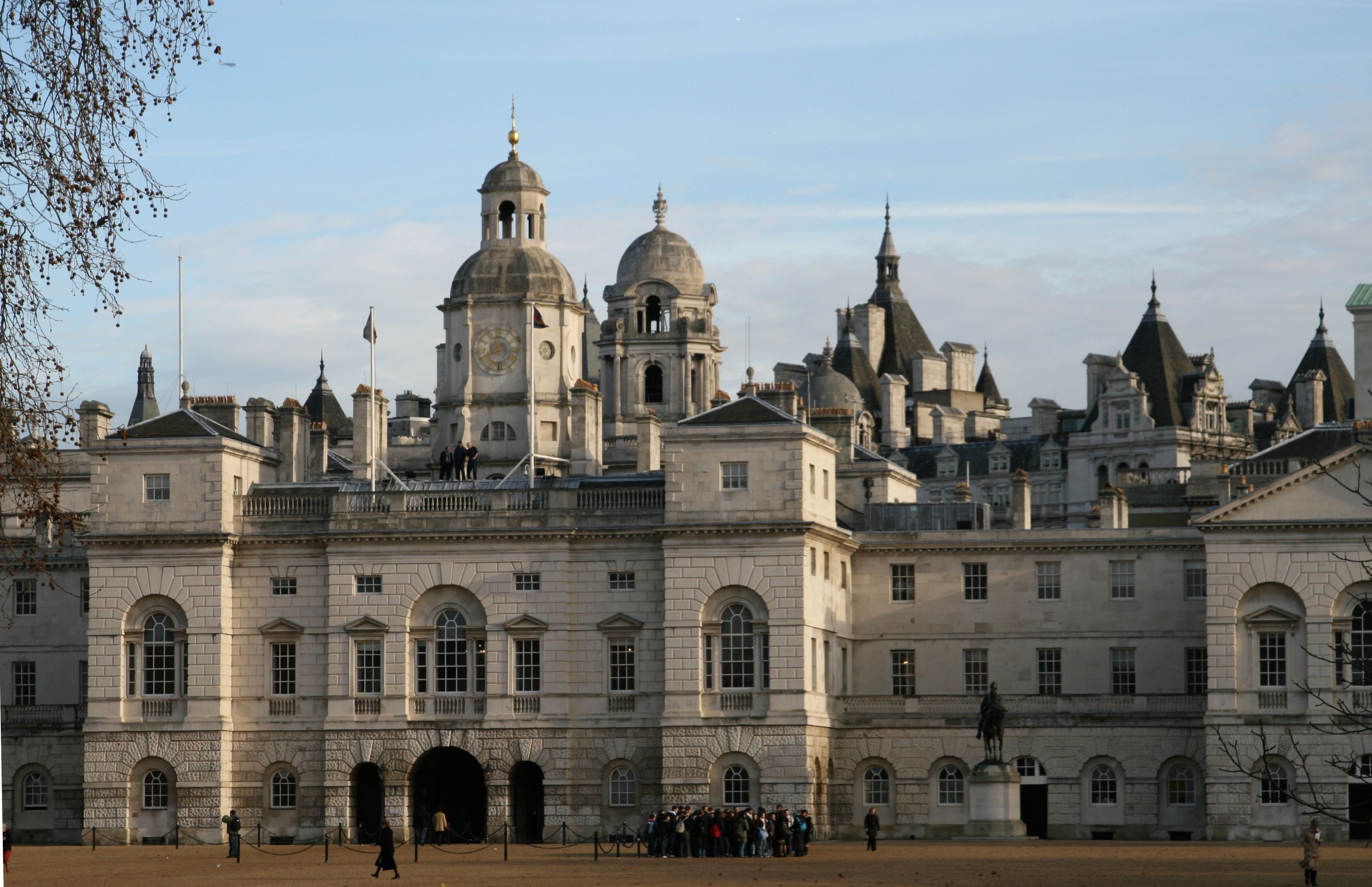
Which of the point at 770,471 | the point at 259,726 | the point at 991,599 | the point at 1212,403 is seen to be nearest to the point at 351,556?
the point at 259,726

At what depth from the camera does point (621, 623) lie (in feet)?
235

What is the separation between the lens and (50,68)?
71.6 feet

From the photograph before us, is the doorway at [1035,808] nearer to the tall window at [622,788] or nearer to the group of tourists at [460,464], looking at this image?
the tall window at [622,788]

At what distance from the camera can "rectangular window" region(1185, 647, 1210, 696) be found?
239ft

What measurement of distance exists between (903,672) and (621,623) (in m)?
9.73

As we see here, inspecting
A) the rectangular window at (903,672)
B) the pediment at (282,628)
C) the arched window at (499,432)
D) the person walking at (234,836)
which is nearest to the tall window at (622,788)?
the rectangular window at (903,672)

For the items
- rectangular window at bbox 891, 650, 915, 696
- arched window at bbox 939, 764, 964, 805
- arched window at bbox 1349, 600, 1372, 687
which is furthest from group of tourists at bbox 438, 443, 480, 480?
arched window at bbox 1349, 600, 1372, 687

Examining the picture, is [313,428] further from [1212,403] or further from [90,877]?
[1212,403]

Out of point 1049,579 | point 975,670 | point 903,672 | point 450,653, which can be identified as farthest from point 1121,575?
point 450,653

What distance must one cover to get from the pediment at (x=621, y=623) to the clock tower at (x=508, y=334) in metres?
18.0

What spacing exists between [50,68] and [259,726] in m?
52.7

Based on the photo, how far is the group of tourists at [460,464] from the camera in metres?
79.2

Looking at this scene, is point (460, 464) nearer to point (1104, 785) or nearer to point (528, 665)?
point (528, 665)

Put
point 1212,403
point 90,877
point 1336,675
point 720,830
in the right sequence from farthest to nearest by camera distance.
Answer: point 1212,403, point 1336,675, point 720,830, point 90,877
